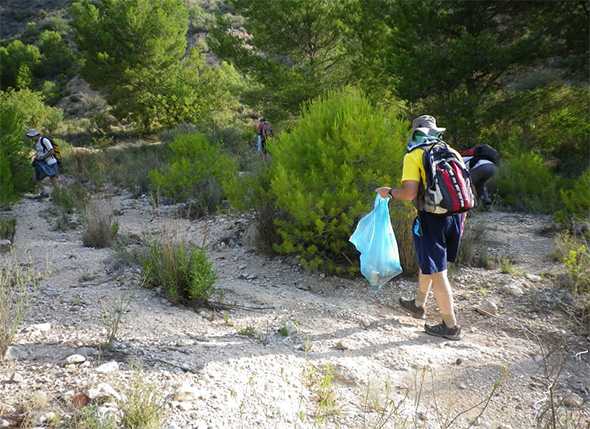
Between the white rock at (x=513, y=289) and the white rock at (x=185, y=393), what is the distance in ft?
10.7

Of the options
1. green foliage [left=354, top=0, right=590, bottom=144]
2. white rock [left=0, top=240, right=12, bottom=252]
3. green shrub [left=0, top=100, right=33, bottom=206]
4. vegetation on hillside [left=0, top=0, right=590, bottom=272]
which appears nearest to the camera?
vegetation on hillside [left=0, top=0, right=590, bottom=272]

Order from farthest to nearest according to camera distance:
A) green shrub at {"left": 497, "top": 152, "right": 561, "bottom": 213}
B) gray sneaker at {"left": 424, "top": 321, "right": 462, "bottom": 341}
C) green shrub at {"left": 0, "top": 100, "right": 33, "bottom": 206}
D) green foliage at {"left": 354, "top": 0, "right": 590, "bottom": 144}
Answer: green foliage at {"left": 354, "top": 0, "right": 590, "bottom": 144}, green shrub at {"left": 0, "top": 100, "right": 33, "bottom": 206}, green shrub at {"left": 497, "top": 152, "right": 561, "bottom": 213}, gray sneaker at {"left": 424, "top": 321, "right": 462, "bottom": 341}

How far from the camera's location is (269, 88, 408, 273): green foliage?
4.72 m

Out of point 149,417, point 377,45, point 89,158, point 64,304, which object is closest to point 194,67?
point 89,158

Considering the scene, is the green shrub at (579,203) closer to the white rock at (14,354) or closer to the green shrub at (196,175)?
the green shrub at (196,175)

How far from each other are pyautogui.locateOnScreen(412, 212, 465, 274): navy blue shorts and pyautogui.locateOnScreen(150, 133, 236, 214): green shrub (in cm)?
483

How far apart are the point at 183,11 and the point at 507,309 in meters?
22.6

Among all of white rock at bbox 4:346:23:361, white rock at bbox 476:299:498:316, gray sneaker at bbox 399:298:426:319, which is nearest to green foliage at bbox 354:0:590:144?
white rock at bbox 476:299:498:316

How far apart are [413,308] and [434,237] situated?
0.86 meters

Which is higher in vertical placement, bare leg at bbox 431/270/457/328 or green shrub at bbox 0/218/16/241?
bare leg at bbox 431/270/457/328

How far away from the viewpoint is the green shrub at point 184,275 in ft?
12.9

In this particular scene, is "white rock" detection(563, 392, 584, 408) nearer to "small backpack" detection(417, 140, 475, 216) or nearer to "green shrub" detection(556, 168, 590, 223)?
"small backpack" detection(417, 140, 475, 216)

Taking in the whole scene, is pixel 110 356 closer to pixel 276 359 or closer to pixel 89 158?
pixel 276 359

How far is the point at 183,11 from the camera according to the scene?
2331 cm
